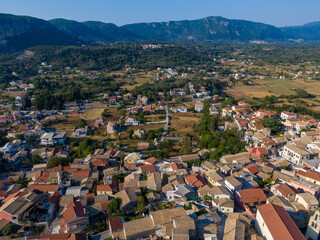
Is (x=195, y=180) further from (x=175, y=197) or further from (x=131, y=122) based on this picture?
(x=131, y=122)

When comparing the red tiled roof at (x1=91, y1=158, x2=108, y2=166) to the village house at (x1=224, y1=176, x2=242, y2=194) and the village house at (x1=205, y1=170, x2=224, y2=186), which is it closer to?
the village house at (x1=205, y1=170, x2=224, y2=186)

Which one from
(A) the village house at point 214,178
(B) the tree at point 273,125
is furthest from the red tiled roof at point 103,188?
(B) the tree at point 273,125

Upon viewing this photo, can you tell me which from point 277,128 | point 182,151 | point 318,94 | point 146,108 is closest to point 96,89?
point 146,108

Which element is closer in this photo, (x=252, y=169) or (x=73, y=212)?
(x=73, y=212)

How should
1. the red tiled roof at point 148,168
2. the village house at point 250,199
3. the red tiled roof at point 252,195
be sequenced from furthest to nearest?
the red tiled roof at point 148,168
the red tiled roof at point 252,195
the village house at point 250,199

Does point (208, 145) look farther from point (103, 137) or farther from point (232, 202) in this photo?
point (103, 137)

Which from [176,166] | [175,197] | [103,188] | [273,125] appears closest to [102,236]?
[103,188]

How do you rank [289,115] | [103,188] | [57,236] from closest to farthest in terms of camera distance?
[57,236] < [103,188] < [289,115]

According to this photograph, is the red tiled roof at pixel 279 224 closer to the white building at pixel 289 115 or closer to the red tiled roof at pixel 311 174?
the red tiled roof at pixel 311 174

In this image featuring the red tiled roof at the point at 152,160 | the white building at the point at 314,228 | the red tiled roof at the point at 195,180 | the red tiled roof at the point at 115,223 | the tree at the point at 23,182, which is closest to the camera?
the white building at the point at 314,228

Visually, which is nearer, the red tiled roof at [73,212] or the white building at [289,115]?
the red tiled roof at [73,212]

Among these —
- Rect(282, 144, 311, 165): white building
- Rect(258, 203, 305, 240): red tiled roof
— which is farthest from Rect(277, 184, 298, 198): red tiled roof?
Rect(282, 144, 311, 165): white building
